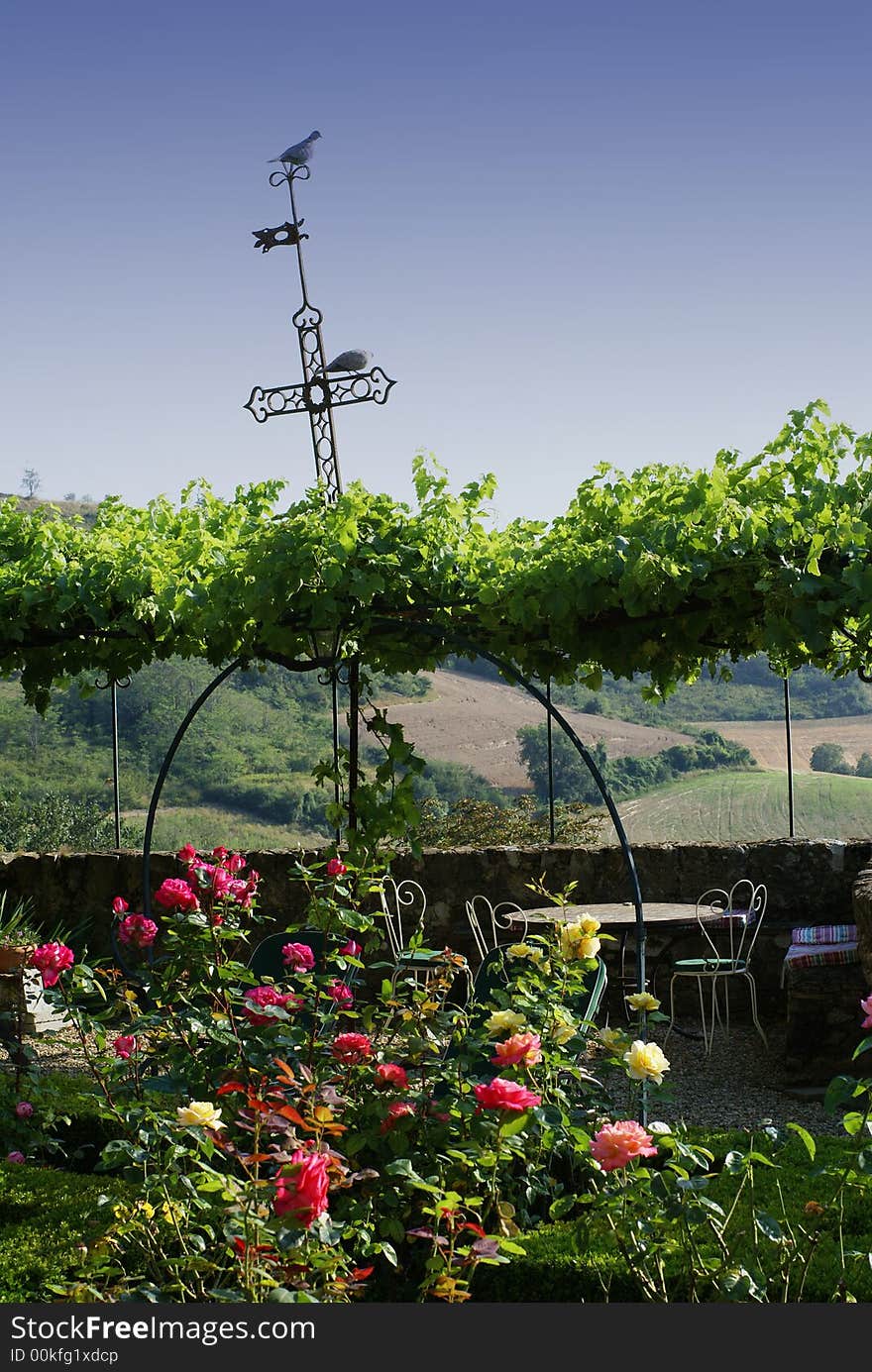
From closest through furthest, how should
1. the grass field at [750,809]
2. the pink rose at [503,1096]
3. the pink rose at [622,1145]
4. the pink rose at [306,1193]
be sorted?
the pink rose at [306,1193]
the pink rose at [622,1145]
the pink rose at [503,1096]
the grass field at [750,809]

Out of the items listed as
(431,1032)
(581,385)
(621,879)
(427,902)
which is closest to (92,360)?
(581,385)

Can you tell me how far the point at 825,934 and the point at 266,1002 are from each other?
12.7 feet

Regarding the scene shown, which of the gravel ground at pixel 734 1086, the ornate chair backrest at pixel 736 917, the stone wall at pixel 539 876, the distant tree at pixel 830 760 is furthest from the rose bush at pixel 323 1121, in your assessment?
the distant tree at pixel 830 760

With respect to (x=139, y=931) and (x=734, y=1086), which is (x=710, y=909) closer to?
(x=734, y=1086)

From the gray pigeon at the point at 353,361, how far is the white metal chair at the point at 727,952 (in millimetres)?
2994

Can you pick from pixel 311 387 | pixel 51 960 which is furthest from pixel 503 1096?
pixel 311 387

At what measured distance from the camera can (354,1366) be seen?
174 cm

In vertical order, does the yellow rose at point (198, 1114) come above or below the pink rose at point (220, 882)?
below

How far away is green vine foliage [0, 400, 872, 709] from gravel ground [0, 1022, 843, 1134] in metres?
1.52

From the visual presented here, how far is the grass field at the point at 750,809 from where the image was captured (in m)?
12.9

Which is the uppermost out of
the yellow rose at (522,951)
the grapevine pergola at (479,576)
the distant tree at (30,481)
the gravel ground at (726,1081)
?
the distant tree at (30,481)

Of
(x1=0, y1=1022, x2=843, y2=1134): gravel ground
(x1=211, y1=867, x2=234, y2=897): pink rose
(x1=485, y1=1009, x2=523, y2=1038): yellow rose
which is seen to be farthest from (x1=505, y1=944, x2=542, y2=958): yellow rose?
(x1=0, y1=1022, x2=843, y2=1134): gravel ground

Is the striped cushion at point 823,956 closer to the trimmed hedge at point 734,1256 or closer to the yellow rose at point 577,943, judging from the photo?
the trimmed hedge at point 734,1256

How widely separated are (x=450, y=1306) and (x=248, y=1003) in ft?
2.88
